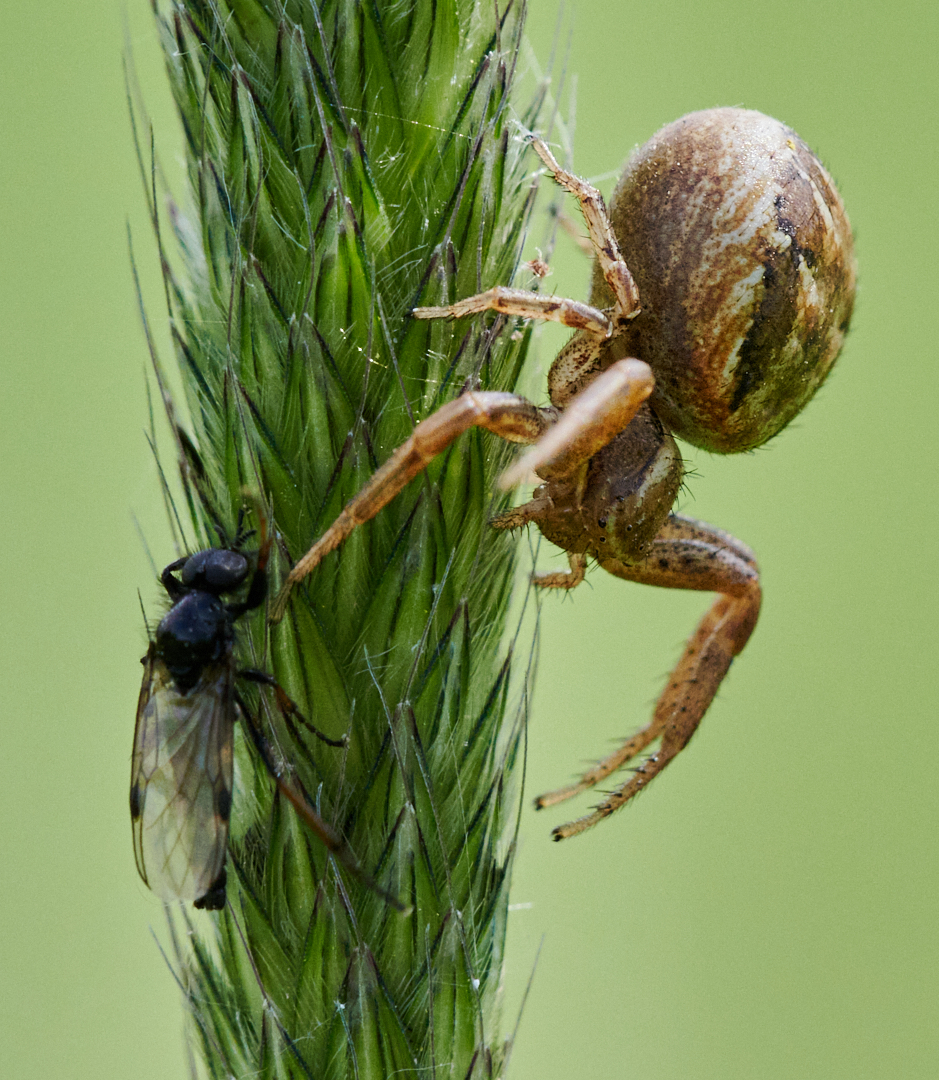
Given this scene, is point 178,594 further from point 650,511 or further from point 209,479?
point 650,511

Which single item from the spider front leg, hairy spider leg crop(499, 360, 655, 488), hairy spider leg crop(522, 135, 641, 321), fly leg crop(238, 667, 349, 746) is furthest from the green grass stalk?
the spider front leg

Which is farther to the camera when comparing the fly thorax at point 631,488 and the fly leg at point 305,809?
the fly thorax at point 631,488

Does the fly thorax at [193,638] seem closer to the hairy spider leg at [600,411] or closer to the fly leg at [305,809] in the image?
the fly leg at [305,809]

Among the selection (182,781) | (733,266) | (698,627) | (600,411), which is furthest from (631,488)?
(182,781)

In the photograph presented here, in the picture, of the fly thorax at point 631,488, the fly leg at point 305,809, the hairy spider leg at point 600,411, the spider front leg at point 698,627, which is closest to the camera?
the fly leg at point 305,809

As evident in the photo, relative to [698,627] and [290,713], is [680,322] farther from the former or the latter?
[290,713]

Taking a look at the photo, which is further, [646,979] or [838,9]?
[838,9]

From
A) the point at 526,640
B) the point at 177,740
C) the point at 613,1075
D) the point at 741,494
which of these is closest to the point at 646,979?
the point at 613,1075

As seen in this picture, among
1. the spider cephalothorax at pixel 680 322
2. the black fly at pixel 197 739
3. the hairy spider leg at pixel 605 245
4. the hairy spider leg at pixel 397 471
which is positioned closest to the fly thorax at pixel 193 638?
the black fly at pixel 197 739

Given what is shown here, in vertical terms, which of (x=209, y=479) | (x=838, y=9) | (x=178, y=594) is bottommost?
(x=178, y=594)
